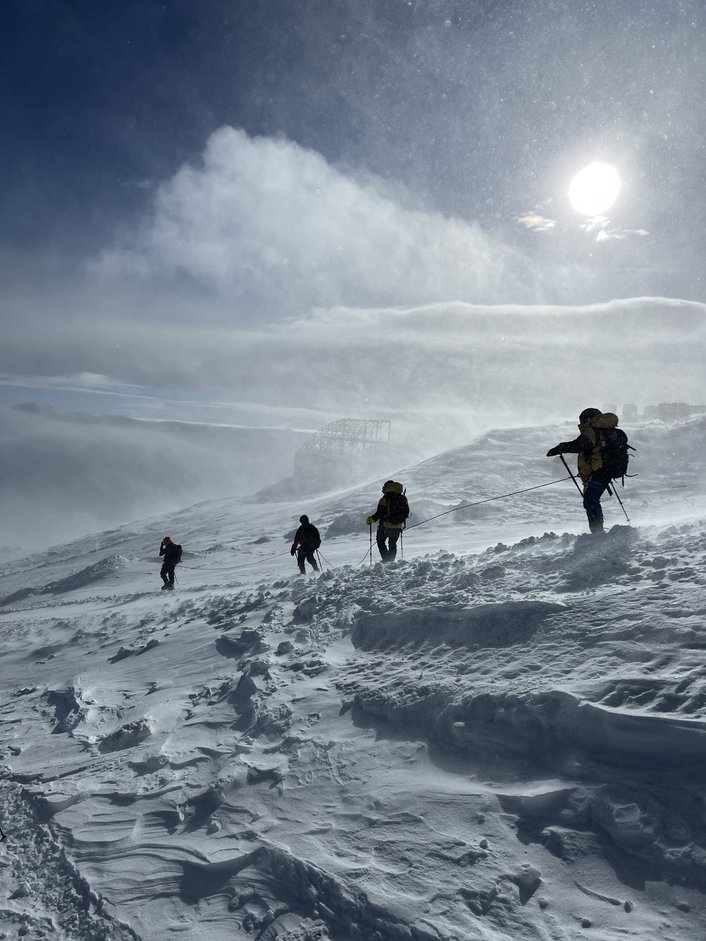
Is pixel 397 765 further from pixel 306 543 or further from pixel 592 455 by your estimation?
pixel 306 543

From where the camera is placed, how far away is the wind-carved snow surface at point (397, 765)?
3449 millimetres

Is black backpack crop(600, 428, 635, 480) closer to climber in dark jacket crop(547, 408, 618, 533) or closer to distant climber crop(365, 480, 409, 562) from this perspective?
climber in dark jacket crop(547, 408, 618, 533)

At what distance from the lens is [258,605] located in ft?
31.9

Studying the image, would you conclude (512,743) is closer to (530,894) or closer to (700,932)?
(530,894)

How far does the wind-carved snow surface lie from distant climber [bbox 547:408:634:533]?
895 mm

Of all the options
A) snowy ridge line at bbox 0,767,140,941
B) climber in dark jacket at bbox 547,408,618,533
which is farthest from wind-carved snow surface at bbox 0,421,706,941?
climber in dark jacket at bbox 547,408,618,533

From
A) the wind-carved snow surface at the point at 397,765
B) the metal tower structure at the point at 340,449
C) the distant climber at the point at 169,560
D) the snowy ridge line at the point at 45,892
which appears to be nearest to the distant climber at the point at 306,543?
the distant climber at the point at 169,560

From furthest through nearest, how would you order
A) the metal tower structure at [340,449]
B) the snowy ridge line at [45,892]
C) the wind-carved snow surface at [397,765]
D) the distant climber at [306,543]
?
the metal tower structure at [340,449], the distant climber at [306,543], the snowy ridge line at [45,892], the wind-carved snow surface at [397,765]

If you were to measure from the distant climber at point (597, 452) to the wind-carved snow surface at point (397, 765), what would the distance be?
2.94 feet

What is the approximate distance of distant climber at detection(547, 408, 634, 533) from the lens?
340 inches

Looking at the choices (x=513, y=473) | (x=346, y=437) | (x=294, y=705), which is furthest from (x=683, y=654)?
(x=346, y=437)

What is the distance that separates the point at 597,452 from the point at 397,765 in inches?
227

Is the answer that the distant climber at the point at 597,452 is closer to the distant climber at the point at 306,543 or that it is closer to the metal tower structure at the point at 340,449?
the distant climber at the point at 306,543

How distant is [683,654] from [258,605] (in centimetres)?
654
